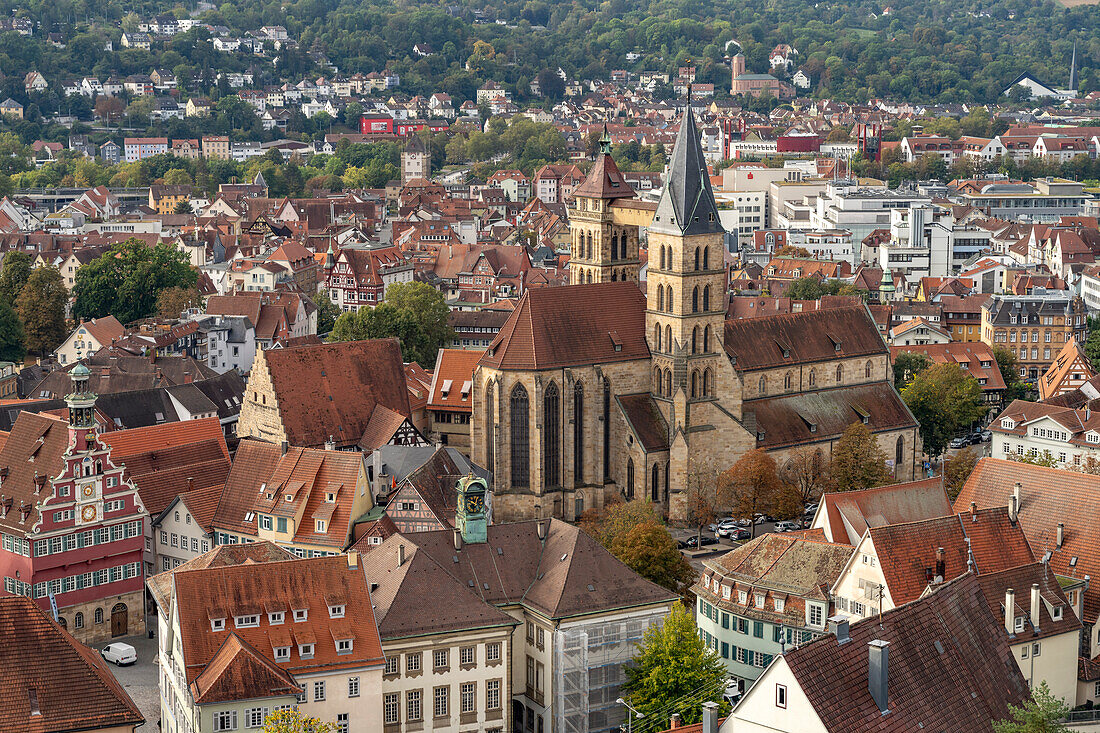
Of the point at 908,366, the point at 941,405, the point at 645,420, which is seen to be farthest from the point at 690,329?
the point at 908,366

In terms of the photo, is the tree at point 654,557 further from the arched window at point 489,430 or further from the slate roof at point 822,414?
the slate roof at point 822,414

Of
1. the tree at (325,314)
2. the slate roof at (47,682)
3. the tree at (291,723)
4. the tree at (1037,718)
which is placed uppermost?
the tree at (1037,718)

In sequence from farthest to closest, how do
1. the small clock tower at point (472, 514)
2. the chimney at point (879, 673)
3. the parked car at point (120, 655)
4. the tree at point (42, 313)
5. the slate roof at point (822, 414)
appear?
the tree at point (42, 313)
the slate roof at point (822, 414)
the parked car at point (120, 655)
the small clock tower at point (472, 514)
the chimney at point (879, 673)

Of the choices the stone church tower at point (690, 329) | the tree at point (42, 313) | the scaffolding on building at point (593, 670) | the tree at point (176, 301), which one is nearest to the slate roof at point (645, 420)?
the stone church tower at point (690, 329)

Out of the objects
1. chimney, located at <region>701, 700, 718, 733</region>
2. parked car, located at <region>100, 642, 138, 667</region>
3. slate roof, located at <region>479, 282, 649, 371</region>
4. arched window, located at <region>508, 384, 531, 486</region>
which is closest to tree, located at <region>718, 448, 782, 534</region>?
slate roof, located at <region>479, 282, 649, 371</region>

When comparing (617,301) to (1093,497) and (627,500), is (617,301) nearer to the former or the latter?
(627,500)

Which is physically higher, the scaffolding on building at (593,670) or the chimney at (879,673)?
the chimney at (879,673)
